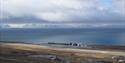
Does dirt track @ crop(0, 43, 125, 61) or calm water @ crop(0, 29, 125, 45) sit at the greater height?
calm water @ crop(0, 29, 125, 45)

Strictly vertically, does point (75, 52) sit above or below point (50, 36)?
below

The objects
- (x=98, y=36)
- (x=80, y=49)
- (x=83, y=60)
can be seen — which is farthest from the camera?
(x=98, y=36)

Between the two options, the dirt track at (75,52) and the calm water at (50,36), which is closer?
the dirt track at (75,52)

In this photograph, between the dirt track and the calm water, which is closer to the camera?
the dirt track

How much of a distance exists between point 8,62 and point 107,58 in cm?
452

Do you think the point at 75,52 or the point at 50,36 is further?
the point at 50,36

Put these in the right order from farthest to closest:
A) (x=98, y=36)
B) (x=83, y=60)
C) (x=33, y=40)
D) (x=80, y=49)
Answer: (x=98, y=36) < (x=33, y=40) < (x=80, y=49) < (x=83, y=60)

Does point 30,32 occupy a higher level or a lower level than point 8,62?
higher

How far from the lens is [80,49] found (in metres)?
16.6

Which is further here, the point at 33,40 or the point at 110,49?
the point at 33,40

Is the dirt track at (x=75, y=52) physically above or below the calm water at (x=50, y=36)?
below

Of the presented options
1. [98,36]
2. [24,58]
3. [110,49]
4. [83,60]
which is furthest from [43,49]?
[98,36]

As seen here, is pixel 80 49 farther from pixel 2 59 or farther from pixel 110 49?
pixel 2 59

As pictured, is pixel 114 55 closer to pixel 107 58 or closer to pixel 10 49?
pixel 107 58
